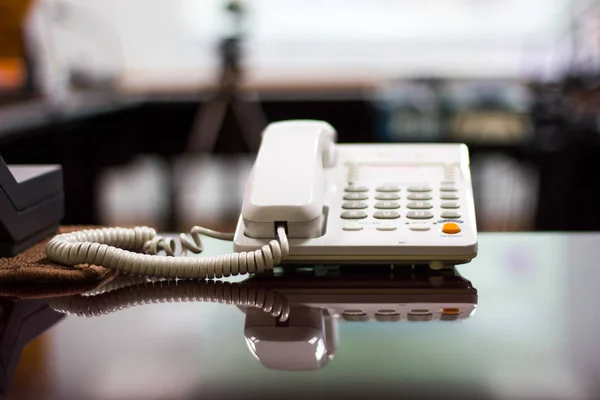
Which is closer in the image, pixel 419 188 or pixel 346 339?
pixel 346 339

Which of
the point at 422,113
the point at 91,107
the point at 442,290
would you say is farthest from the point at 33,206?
the point at 422,113

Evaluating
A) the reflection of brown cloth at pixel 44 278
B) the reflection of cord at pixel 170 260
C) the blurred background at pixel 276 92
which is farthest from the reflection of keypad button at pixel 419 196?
the blurred background at pixel 276 92

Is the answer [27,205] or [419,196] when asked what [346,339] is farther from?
[27,205]

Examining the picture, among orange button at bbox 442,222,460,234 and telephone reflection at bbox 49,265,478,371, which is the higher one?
orange button at bbox 442,222,460,234

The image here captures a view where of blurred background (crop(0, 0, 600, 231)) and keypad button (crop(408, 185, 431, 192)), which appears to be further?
blurred background (crop(0, 0, 600, 231))

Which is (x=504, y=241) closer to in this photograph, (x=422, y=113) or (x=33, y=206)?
(x=33, y=206)

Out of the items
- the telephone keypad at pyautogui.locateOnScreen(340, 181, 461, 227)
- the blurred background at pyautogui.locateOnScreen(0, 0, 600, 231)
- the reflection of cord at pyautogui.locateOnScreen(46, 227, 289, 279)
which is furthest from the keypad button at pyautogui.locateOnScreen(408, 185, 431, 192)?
the blurred background at pyautogui.locateOnScreen(0, 0, 600, 231)

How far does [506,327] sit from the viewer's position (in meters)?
0.44

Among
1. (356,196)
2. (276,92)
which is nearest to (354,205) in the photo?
(356,196)

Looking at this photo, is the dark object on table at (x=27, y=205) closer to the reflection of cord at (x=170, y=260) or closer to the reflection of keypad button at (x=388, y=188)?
the reflection of cord at (x=170, y=260)

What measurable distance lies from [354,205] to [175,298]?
16 cm

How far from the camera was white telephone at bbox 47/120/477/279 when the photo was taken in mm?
539

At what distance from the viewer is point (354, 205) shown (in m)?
0.59

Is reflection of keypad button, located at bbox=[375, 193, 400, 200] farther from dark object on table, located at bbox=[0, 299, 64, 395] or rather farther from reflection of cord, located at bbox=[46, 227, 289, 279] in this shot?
dark object on table, located at bbox=[0, 299, 64, 395]
